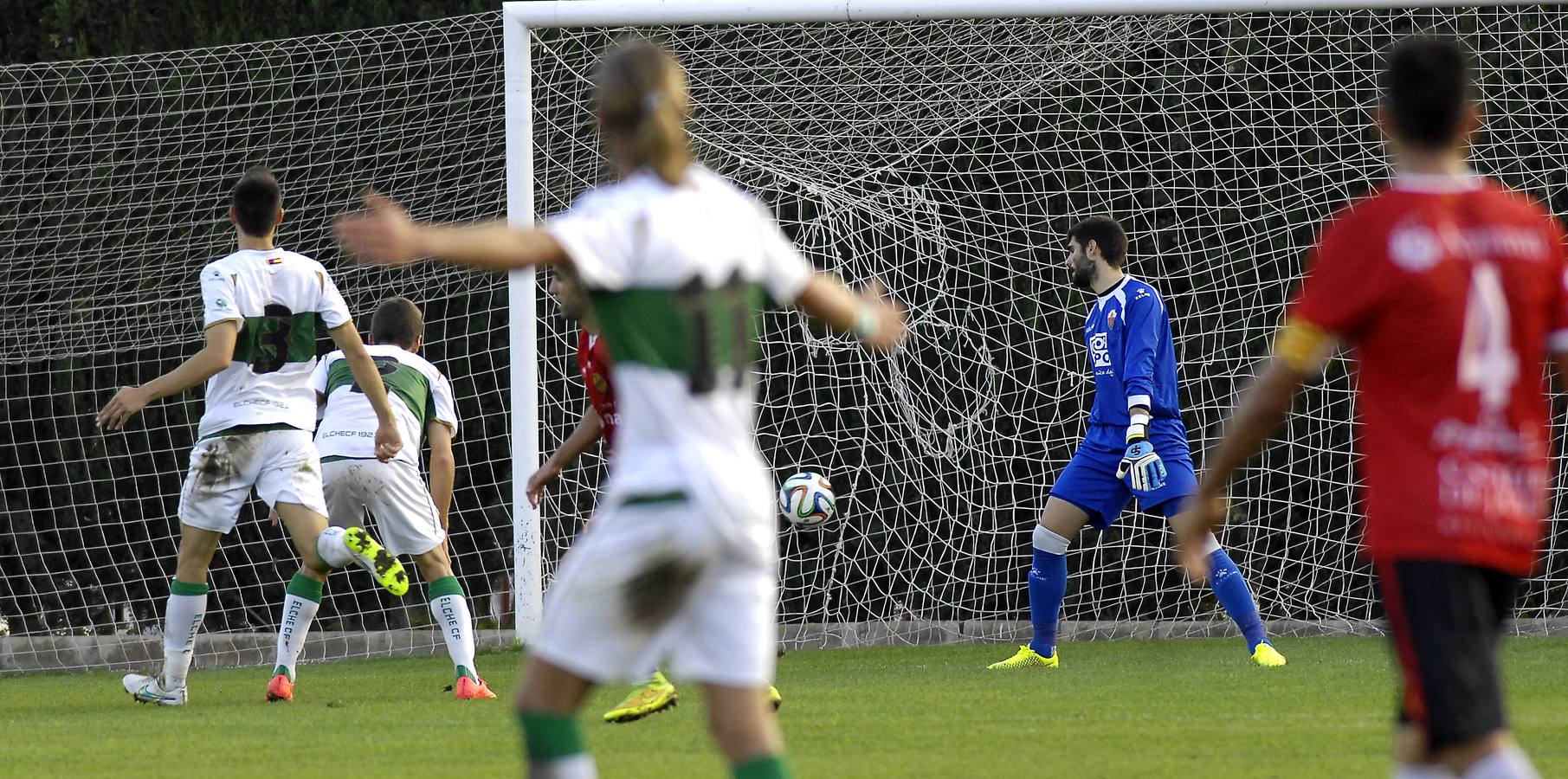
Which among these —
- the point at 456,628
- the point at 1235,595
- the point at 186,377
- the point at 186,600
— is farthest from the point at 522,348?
the point at 1235,595

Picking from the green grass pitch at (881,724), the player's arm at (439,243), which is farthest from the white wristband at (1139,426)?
the player's arm at (439,243)

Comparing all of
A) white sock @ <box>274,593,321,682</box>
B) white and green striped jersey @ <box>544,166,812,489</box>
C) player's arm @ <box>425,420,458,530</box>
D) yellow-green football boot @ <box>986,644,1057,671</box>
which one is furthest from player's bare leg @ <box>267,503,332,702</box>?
white and green striped jersey @ <box>544,166,812,489</box>

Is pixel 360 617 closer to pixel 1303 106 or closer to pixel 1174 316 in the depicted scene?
pixel 1174 316

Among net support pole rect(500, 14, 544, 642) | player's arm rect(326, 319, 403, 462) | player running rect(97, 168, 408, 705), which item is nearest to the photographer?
player's arm rect(326, 319, 403, 462)

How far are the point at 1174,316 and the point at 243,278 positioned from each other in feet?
19.1

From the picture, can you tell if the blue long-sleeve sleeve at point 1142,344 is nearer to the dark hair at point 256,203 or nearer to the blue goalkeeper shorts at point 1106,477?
the blue goalkeeper shorts at point 1106,477

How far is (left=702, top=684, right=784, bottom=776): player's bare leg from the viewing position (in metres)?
3.25

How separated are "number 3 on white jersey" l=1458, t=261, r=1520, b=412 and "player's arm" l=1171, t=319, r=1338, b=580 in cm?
23

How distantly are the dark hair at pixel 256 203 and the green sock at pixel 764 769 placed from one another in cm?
468

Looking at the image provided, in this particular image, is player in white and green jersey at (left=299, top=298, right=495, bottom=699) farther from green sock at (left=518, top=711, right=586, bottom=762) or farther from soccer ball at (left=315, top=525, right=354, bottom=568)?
green sock at (left=518, top=711, right=586, bottom=762)

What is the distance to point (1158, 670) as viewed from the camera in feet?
27.2

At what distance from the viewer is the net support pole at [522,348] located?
31.4ft

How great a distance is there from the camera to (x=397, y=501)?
780cm

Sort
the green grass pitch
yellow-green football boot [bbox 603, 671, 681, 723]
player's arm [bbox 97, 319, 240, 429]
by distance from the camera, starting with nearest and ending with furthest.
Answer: the green grass pitch
yellow-green football boot [bbox 603, 671, 681, 723]
player's arm [bbox 97, 319, 240, 429]
